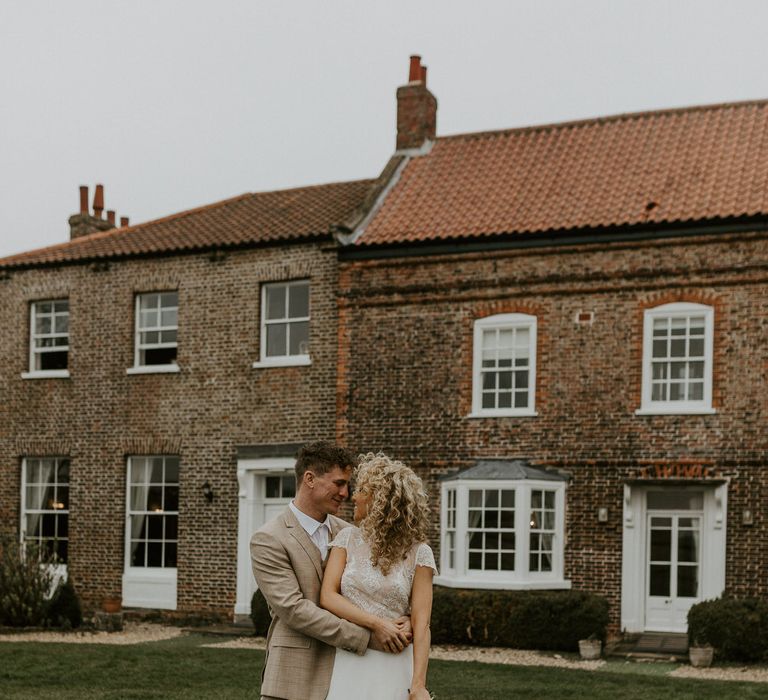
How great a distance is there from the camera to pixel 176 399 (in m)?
21.9

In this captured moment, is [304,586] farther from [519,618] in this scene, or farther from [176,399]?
[176,399]

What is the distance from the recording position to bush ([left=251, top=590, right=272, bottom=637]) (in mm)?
18906

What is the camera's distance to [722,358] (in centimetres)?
1827

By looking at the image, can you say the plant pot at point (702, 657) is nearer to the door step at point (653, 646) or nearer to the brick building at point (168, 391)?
the door step at point (653, 646)

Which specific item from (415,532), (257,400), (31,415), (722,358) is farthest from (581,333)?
(415,532)

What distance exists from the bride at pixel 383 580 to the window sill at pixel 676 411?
534 inches

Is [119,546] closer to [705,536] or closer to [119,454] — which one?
[119,454]

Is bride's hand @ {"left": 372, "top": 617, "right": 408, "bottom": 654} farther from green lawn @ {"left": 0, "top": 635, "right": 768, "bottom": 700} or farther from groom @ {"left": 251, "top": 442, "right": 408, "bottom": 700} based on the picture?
green lawn @ {"left": 0, "top": 635, "right": 768, "bottom": 700}

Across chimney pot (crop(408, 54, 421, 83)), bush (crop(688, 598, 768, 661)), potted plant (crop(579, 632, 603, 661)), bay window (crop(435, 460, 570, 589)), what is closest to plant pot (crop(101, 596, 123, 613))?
bay window (crop(435, 460, 570, 589))

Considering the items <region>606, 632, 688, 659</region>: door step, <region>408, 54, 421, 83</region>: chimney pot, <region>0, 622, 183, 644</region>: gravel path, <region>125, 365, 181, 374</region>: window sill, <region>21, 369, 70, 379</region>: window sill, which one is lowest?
<region>0, 622, 183, 644</region>: gravel path

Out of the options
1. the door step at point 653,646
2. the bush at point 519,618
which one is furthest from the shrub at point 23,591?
the door step at point 653,646

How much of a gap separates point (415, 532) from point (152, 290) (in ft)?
57.3

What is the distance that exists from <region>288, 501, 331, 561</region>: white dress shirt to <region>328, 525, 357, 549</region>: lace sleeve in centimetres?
13

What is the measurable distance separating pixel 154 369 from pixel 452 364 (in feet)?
18.3
